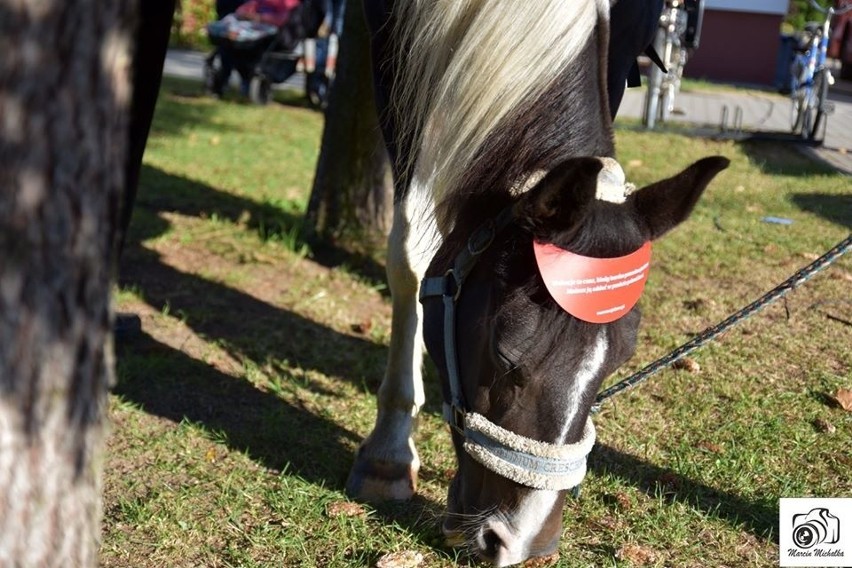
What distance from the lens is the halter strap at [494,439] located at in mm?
2352

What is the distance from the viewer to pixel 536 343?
2303mm

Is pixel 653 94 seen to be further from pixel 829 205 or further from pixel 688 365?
pixel 688 365

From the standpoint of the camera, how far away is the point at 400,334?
344 cm

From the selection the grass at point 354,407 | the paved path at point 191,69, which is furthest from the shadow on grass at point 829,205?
the paved path at point 191,69

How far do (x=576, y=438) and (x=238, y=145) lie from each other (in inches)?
294

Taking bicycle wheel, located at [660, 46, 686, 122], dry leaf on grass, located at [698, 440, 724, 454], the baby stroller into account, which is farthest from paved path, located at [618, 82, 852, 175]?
dry leaf on grass, located at [698, 440, 724, 454]

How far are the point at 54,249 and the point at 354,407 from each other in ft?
8.54

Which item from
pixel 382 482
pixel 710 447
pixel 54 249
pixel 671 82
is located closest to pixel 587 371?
pixel 382 482

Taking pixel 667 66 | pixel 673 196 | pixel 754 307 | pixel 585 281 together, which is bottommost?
pixel 754 307

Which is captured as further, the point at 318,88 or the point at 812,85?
the point at 318,88

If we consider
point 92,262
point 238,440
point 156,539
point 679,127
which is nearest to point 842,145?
point 679,127

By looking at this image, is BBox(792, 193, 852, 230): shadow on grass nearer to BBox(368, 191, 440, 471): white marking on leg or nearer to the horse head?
BBox(368, 191, 440, 471): white marking on leg

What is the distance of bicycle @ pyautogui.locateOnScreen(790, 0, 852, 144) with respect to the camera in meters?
9.99

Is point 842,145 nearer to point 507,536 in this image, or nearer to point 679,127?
point 679,127
